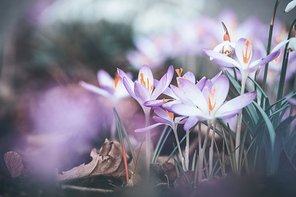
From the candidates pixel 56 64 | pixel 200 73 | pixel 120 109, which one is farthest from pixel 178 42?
pixel 56 64

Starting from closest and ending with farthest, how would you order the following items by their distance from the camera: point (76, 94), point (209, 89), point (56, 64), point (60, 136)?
point (209, 89)
point (60, 136)
point (76, 94)
point (56, 64)

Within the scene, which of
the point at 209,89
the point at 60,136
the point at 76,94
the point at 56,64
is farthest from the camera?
the point at 56,64

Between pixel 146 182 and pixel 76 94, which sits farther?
pixel 76 94

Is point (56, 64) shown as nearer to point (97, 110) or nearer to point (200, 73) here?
point (97, 110)

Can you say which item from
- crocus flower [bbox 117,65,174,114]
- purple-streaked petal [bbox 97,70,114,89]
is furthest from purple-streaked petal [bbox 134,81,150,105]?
purple-streaked petal [bbox 97,70,114,89]

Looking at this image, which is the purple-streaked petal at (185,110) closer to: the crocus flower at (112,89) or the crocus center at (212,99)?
the crocus center at (212,99)

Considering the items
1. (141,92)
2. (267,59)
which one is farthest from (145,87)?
(267,59)

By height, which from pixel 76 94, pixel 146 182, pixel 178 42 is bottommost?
pixel 146 182
